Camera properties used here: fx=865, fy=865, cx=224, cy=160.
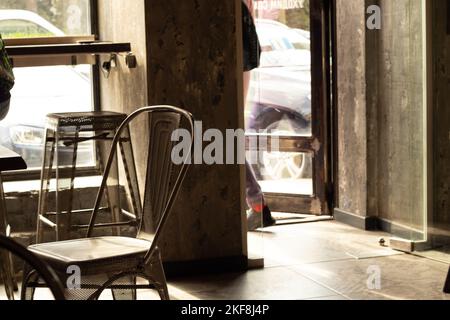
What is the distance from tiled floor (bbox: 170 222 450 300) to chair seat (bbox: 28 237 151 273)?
104 centimetres

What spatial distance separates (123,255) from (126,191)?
1773 mm

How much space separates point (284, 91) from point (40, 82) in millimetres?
1629

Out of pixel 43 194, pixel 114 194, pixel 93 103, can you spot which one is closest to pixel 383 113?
pixel 93 103

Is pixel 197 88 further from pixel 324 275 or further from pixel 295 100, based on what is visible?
pixel 295 100

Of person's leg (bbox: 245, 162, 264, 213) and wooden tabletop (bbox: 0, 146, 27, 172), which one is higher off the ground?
wooden tabletop (bbox: 0, 146, 27, 172)

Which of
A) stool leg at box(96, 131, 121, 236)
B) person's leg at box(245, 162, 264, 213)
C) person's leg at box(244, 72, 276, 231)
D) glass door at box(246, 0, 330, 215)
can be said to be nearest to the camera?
stool leg at box(96, 131, 121, 236)

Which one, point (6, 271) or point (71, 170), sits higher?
point (71, 170)

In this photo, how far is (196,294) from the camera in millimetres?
3801

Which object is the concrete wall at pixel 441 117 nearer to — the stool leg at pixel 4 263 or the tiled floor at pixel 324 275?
the tiled floor at pixel 324 275

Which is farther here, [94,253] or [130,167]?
[130,167]

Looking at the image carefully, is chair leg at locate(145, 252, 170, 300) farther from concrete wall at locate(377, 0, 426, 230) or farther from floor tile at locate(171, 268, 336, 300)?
concrete wall at locate(377, 0, 426, 230)

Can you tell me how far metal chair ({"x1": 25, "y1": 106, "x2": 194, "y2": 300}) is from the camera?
254cm

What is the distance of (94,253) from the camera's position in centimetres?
263

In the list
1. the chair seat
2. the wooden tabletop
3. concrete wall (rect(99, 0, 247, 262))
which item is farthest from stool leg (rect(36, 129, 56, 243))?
the wooden tabletop
